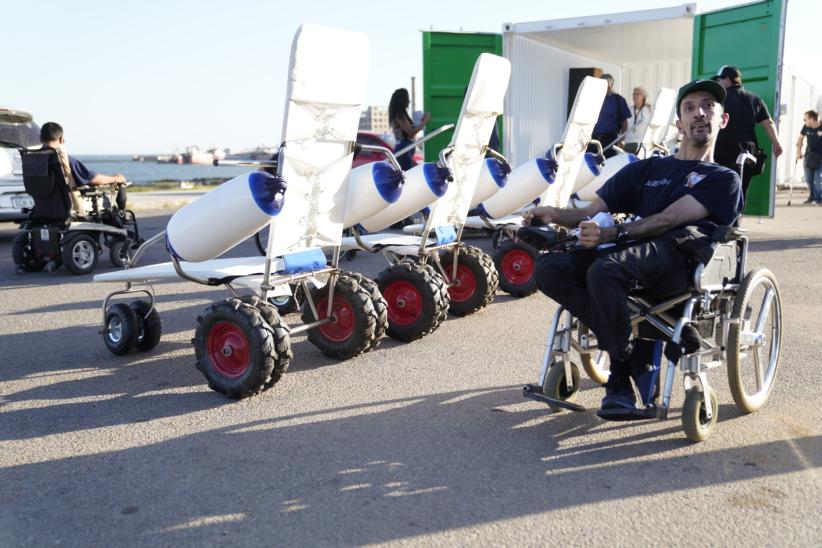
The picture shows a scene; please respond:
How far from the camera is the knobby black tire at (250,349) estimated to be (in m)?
4.03

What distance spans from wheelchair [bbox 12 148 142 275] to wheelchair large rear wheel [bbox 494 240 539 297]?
4.33m

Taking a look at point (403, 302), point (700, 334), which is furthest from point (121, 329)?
point (700, 334)

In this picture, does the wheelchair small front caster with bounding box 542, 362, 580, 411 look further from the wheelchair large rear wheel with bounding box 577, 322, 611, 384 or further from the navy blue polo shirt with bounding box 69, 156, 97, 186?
the navy blue polo shirt with bounding box 69, 156, 97, 186

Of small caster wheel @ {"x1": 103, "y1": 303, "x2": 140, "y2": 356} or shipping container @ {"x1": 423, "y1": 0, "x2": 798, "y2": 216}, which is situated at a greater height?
shipping container @ {"x1": 423, "y1": 0, "x2": 798, "y2": 216}

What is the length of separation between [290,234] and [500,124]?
7.84m

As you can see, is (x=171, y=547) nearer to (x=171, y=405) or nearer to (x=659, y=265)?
(x=171, y=405)

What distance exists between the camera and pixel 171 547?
262 centimetres

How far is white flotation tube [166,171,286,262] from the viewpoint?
4047mm

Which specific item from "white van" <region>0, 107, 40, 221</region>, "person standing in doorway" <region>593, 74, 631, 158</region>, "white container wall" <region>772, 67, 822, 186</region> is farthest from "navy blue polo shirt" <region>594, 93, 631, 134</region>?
"white container wall" <region>772, 67, 822, 186</region>

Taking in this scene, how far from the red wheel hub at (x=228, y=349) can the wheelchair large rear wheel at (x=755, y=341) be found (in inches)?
96.2

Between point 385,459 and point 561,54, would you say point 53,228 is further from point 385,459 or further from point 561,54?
point 561,54

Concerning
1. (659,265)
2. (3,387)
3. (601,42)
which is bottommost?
(3,387)

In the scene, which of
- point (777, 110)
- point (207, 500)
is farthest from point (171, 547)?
point (777, 110)

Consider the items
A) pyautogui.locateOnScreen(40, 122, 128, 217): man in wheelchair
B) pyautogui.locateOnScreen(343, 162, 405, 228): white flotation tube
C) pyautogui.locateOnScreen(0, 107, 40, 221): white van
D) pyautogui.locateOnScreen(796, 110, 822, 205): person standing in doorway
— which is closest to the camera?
pyautogui.locateOnScreen(343, 162, 405, 228): white flotation tube
